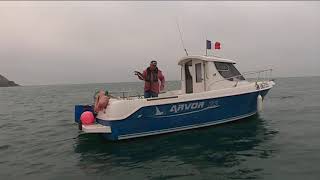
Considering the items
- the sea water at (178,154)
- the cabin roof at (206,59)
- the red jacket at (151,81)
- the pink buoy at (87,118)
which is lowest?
the sea water at (178,154)

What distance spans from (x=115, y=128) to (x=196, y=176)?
3713mm

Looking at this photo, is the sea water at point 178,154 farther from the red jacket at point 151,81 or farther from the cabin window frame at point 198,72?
the red jacket at point 151,81

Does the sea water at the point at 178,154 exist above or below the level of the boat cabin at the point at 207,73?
below

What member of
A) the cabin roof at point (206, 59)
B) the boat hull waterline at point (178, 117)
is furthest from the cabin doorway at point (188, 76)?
the boat hull waterline at point (178, 117)

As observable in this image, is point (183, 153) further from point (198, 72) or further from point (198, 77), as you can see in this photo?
point (198, 72)

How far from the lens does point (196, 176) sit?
23.0 feet

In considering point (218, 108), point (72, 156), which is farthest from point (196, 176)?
point (218, 108)

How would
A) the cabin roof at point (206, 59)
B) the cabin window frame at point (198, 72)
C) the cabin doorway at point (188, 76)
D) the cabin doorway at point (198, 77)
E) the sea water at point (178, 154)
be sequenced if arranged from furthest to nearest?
the cabin doorway at point (188, 76) → the cabin window frame at point (198, 72) → the cabin doorway at point (198, 77) → the cabin roof at point (206, 59) → the sea water at point (178, 154)

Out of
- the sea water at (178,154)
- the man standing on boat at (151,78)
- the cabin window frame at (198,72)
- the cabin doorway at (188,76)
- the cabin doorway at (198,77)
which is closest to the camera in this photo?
the sea water at (178,154)

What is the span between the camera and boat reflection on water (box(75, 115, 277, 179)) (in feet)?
24.2

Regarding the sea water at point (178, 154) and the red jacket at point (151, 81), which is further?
the red jacket at point (151, 81)

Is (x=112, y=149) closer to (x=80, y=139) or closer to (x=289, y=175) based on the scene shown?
(x=80, y=139)

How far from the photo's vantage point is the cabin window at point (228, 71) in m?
12.5

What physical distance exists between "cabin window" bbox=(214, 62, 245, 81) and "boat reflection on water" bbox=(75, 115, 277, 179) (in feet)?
6.34
